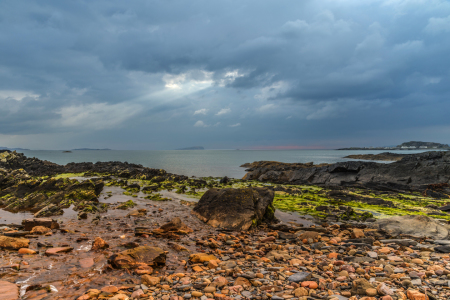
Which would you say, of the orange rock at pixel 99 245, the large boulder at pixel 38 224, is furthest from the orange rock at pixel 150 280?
the large boulder at pixel 38 224

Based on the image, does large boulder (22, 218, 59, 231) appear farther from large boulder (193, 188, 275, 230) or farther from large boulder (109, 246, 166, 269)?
large boulder (193, 188, 275, 230)

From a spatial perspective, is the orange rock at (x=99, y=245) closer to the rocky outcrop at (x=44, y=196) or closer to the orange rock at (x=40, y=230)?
the orange rock at (x=40, y=230)

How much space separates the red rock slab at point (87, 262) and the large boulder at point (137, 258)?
73 centimetres

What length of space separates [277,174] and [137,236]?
33.2 metres

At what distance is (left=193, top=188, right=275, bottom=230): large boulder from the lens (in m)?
12.1

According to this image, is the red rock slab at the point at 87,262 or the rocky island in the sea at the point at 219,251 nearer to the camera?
the rocky island in the sea at the point at 219,251

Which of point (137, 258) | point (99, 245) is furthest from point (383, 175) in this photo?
point (99, 245)

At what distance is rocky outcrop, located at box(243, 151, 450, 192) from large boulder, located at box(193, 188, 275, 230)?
22.3m

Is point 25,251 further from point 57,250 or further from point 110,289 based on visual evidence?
point 110,289

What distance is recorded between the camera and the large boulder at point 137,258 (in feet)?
21.3

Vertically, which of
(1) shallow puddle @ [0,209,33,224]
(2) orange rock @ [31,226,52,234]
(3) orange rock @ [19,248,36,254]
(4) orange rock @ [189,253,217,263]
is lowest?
(1) shallow puddle @ [0,209,33,224]

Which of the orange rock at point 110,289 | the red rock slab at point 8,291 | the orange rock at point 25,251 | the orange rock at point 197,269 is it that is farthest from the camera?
the orange rock at point 25,251

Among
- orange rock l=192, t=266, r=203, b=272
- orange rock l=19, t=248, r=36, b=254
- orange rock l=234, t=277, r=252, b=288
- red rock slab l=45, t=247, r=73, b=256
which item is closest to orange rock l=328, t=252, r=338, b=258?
orange rock l=234, t=277, r=252, b=288

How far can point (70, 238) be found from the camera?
9.01 metres
